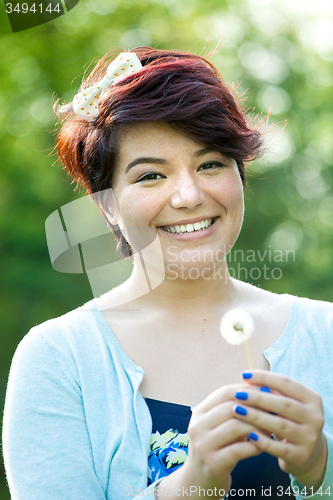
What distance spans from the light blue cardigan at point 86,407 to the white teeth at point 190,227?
36 centimetres

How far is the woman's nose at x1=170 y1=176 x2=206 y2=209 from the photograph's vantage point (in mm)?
1736

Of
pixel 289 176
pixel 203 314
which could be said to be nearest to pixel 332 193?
pixel 289 176

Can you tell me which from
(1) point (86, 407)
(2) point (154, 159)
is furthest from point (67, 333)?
(2) point (154, 159)

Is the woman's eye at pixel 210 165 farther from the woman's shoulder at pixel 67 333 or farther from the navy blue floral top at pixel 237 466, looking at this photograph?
the navy blue floral top at pixel 237 466

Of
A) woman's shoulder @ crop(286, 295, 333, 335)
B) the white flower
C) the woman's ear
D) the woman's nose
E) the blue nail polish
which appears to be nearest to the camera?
the blue nail polish

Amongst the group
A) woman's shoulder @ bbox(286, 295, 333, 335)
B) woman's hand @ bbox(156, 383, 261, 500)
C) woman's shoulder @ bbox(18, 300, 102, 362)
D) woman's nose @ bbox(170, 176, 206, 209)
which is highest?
woman's nose @ bbox(170, 176, 206, 209)

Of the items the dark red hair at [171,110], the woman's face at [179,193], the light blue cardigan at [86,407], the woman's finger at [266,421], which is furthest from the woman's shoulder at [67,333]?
the woman's finger at [266,421]

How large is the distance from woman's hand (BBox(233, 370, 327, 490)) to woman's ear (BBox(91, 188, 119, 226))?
877 mm

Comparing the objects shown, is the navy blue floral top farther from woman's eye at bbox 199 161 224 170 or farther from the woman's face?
woman's eye at bbox 199 161 224 170

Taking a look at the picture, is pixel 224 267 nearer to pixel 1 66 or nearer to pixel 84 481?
pixel 84 481

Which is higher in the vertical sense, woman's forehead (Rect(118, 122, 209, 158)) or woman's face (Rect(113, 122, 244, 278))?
woman's forehead (Rect(118, 122, 209, 158))

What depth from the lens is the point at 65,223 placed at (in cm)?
268

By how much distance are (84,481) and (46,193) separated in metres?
6.24

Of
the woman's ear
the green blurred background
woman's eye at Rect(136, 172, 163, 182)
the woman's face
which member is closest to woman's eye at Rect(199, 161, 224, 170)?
the woman's face
